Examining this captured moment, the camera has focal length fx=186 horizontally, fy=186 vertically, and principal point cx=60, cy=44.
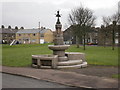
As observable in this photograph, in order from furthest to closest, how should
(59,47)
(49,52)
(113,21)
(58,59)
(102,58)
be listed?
1. (113,21)
2. (49,52)
3. (102,58)
4. (58,59)
5. (59,47)

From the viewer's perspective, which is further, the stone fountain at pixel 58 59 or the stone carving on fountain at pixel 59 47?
the stone carving on fountain at pixel 59 47

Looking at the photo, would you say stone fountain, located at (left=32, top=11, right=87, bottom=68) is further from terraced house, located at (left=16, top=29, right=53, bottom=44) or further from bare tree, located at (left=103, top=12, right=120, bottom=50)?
terraced house, located at (left=16, top=29, right=53, bottom=44)

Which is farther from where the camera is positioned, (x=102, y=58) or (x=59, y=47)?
(x=102, y=58)

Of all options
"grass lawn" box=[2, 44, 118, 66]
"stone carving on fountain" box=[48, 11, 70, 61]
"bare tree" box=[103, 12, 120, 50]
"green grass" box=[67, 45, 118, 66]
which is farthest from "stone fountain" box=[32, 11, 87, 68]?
"bare tree" box=[103, 12, 120, 50]

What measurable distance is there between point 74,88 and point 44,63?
5.89 metres

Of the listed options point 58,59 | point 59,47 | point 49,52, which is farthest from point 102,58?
point 49,52

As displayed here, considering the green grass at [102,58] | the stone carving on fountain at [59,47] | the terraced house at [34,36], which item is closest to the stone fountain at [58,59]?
the stone carving on fountain at [59,47]

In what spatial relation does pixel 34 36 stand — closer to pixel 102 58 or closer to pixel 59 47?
pixel 102 58

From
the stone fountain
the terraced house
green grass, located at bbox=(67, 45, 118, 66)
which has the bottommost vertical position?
green grass, located at bbox=(67, 45, 118, 66)

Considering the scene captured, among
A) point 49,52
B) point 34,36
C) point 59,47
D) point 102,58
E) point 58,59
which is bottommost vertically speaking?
point 102,58

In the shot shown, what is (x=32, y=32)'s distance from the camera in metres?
87.1

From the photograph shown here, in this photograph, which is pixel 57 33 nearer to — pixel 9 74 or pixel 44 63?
pixel 44 63

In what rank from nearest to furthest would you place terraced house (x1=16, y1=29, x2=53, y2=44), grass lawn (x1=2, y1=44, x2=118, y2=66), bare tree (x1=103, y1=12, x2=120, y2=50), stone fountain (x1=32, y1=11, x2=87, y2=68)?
→ 1. stone fountain (x1=32, y1=11, x2=87, y2=68)
2. grass lawn (x1=2, y1=44, x2=118, y2=66)
3. bare tree (x1=103, y1=12, x2=120, y2=50)
4. terraced house (x1=16, y1=29, x2=53, y2=44)

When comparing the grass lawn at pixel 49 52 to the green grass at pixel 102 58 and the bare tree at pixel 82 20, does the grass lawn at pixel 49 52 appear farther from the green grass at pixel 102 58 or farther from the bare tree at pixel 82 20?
the bare tree at pixel 82 20
